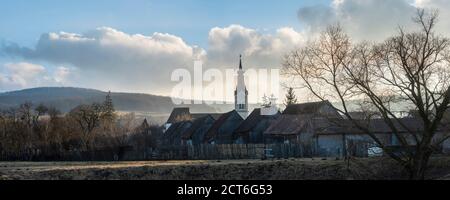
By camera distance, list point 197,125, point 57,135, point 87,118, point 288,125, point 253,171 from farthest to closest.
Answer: point 87,118
point 197,125
point 57,135
point 288,125
point 253,171

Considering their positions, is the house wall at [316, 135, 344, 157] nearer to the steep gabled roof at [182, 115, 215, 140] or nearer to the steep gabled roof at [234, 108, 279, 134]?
the steep gabled roof at [234, 108, 279, 134]

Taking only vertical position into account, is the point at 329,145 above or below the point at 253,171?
above

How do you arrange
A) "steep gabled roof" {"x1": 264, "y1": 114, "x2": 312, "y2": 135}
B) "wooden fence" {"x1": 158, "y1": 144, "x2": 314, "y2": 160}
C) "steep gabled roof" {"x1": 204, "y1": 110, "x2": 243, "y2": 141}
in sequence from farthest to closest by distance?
1. "steep gabled roof" {"x1": 204, "y1": 110, "x2": 243, "y2": 141}
2. "steep gabled roof" {"x1": 264, "y1": 114, "x2": 312, "y2": 135}
3. "wooden fence" {"x1": 158, "y1": 144, "x2": 314, "y2": 160}

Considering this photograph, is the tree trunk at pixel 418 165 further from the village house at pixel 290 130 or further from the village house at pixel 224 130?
the village house at pixel 224 130

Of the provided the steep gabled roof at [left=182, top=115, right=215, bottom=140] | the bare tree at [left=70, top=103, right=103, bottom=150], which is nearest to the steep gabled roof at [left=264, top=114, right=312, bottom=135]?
the steep gabled roof at [left=182, top=115, right=215, bottom=140]

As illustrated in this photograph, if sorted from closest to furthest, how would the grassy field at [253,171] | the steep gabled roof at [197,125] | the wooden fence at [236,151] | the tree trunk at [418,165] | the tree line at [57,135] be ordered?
1. the tree trunk at [418,165]
2. the grassy field at [253,171]
3. the wooden fence at [236,151]
4. the tree line at [57,135]
5. the steep gabled roof at [197,125]

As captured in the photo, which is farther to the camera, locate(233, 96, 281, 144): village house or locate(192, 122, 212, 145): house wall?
locate(192, 122, 212, 145): house wall

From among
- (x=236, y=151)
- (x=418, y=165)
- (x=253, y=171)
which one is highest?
(x=236, y=151)

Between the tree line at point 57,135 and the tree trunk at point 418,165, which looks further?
the tree line at point 57,135

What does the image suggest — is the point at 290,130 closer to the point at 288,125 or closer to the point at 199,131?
the point at 288,125

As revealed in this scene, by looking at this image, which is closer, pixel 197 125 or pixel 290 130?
pixel 290 130

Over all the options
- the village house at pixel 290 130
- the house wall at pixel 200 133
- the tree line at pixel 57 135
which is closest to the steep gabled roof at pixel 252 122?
the village house at pixel 290 130

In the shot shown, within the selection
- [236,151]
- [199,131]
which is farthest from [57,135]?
[236,151]
